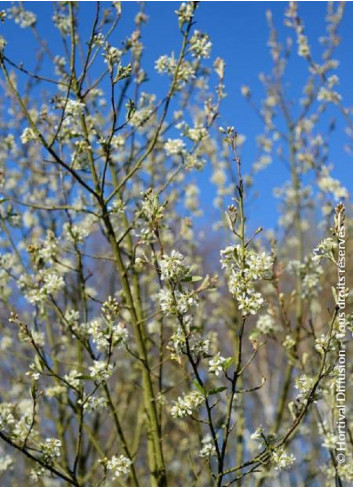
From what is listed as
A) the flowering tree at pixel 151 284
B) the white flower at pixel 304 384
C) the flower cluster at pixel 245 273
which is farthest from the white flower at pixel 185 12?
the white flower at pixel 304 384

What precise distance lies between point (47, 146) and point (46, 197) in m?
2.53

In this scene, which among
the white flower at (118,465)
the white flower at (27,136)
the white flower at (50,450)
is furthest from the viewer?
the white flower at (27,136)

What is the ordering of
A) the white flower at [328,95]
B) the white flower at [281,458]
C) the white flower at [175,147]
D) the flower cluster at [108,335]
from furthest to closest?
the white flower at [328,95]
the white flower at [175,147]
the flower cluster at [108,335]
the white flower at [281,458]

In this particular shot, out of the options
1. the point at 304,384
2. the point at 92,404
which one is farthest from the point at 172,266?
the point at 92,404

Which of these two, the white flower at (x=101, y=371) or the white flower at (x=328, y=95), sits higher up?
the white flower at (x=328, y=95)

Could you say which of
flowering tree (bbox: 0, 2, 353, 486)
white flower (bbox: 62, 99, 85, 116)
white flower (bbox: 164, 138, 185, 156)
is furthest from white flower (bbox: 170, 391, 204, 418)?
white flower (bbox: 164, 138, 185, 156)

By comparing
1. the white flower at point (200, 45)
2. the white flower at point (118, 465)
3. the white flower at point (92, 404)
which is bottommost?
the white flower at point (118, 465)

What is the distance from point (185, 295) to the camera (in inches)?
74.7

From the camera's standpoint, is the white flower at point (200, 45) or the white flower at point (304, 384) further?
the white flower at point (200, 45)

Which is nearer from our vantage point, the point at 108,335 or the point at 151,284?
the point at 108,335

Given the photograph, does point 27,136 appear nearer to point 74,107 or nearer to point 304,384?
point 74,107

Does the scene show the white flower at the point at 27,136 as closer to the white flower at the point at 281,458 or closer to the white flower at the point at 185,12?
the white flower at the point at 185,12

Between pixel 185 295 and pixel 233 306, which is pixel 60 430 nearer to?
pixel 233 306

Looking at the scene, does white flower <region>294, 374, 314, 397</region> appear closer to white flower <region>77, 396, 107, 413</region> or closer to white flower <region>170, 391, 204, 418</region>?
white flower <region>170, 391, 204, 418</region>
